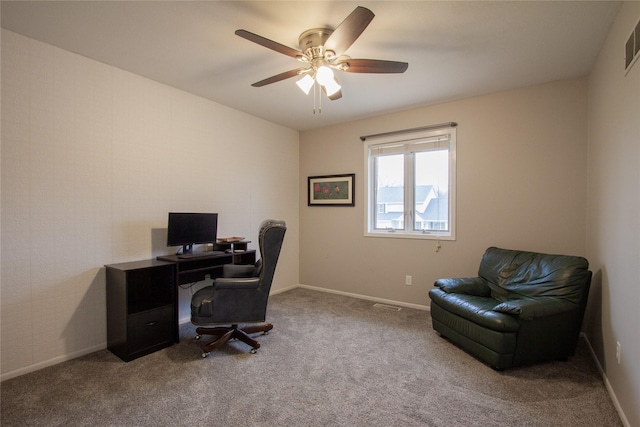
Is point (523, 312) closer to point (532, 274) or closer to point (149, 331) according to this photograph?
point (532, 274)

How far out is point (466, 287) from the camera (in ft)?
9.73

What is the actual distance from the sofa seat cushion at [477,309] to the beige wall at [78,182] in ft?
9.05

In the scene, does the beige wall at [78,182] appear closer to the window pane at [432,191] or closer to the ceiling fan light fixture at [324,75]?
the ceiling fan light fixture at [324,75]

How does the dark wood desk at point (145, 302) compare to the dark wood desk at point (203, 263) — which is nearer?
the dark wood desk at point (145, 302)

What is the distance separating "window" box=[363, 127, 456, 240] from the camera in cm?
375

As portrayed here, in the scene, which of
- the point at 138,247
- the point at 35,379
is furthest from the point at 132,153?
the point at 35,379

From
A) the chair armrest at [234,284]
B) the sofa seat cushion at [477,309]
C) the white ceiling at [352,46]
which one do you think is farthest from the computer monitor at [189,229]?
the sofa seat cushion at [477,309]

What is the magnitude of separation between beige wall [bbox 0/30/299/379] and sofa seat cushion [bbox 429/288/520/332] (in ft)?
9.05

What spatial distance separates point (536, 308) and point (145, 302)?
3316 millimetres

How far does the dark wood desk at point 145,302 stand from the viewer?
8.27ft

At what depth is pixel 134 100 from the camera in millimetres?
2967

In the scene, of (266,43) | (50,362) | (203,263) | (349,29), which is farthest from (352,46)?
(50,362)

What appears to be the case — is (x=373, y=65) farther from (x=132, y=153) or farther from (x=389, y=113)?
(x=132, y=153)

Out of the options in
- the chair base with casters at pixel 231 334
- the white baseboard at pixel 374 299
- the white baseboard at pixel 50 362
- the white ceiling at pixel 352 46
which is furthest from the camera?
the white baseboard at pixel 374 299
